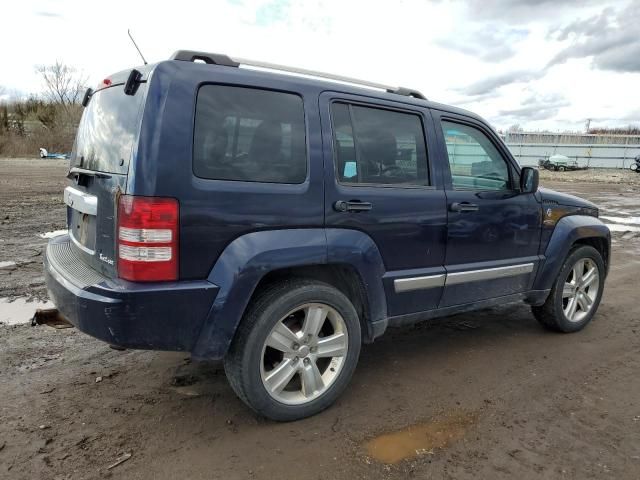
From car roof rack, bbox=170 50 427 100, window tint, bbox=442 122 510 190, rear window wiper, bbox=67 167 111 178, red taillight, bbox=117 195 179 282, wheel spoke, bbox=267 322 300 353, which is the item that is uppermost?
car roof rack, bbox=170 50 427 100

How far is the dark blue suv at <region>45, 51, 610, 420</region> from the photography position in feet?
8.20

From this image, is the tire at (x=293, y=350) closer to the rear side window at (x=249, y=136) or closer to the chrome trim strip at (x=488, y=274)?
the rear side window at (x=249, y=136)

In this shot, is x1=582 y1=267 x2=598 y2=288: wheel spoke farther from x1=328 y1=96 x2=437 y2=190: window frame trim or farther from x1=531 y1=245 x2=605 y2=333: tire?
x1=328 y1=96 x2=437 y2=190: window frame trim

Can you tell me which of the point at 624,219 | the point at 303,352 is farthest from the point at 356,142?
the point at 624,219

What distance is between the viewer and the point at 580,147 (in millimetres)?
35562

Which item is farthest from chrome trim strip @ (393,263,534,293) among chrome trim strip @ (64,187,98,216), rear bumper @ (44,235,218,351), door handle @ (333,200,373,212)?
chrome trim strip @ (64,187,98,216)

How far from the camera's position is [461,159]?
12.5 feet

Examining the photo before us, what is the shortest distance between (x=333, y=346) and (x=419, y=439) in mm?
721

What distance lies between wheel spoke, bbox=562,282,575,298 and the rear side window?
2.90m

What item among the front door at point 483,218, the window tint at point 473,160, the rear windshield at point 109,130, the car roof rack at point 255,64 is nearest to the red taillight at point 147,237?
the rear windshield at point 109,130

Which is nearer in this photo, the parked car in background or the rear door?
the rear door

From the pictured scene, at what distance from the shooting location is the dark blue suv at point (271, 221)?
2500 millimetres

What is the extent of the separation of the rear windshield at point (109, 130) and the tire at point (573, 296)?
145 inches

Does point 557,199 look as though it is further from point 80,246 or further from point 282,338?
point 80,246
